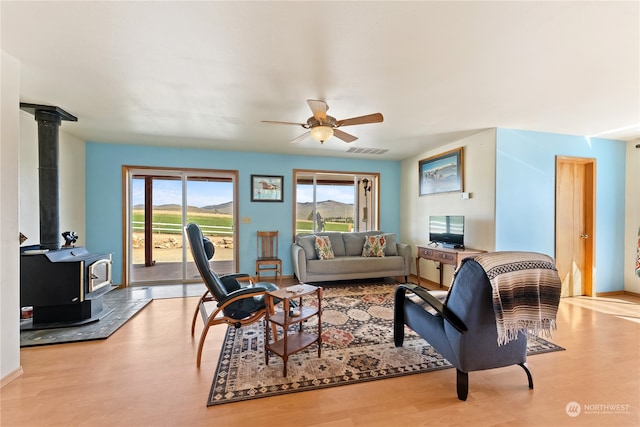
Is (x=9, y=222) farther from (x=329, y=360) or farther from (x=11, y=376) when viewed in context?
(x=329, y=360)

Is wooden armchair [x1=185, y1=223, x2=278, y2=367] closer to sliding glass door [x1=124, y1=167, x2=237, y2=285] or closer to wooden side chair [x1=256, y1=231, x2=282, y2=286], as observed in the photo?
wooden side chair [x1=256, y1=231, x2=282, y2=286]

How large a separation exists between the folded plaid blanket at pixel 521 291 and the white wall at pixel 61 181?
14.5 ft

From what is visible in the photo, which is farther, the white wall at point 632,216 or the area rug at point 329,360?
the white wall at point 632,216

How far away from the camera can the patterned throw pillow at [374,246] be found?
191 inches

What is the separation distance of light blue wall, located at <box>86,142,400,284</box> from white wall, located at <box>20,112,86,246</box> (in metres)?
0.17

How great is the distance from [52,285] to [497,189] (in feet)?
17.6

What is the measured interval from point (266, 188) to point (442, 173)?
10.5 ft

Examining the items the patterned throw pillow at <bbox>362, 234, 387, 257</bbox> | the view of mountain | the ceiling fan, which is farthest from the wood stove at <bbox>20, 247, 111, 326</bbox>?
the patterned throw pillow at <bbox>362, 234, 387, 257</bbox>

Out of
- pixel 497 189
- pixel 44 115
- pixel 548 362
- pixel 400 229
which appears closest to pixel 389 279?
pixel 400 229

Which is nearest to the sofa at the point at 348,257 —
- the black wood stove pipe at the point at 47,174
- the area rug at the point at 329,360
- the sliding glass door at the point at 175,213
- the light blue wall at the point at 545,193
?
the area rug at the point at 329,360

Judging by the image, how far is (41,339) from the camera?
98.0 inches

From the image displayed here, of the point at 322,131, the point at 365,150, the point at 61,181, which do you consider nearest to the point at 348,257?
the point at 365,150

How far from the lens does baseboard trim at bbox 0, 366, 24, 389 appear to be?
1.86m

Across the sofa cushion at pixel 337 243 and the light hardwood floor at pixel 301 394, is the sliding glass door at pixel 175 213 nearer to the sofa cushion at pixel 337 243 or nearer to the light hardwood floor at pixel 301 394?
the sofa cushion at pixel 337 243
